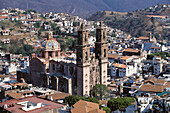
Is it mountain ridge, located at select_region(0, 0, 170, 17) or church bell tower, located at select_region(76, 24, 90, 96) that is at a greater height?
mountain ridge, located at select_region(0, 0, 170, 17)

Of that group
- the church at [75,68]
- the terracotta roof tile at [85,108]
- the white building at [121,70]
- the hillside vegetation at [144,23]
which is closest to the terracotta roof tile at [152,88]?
the church at [75,68]

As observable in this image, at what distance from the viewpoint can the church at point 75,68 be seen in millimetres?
30203

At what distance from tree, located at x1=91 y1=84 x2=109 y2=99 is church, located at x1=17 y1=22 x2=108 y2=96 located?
27.7 inches

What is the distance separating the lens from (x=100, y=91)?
29734 mm

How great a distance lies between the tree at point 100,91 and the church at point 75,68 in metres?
0.70

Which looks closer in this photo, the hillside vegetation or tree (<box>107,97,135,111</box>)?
tree (<box>107,97,135,111</box>)

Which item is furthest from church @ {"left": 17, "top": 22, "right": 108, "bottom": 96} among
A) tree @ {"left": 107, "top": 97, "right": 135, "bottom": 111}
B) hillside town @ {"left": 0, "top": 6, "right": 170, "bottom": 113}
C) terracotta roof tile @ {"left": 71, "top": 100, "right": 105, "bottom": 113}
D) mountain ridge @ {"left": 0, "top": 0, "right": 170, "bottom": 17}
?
mountain ridge @ {"left": 0, "top": 0, "right": 170, "bottom": 17}

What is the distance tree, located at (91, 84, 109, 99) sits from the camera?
2962 centimetres

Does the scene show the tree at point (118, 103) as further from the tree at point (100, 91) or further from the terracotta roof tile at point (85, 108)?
the tree at point (100, 91)

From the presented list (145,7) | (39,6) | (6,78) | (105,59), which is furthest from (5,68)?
(145,7)

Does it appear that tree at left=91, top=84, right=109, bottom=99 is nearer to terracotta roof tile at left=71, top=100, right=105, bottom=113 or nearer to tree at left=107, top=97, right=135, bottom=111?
tree at left=107, top=97, right=135, bottom=111

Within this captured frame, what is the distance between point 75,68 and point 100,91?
135 inches

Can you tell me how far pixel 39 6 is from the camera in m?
79.9

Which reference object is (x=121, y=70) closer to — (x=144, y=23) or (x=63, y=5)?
(x=63, y=5)
